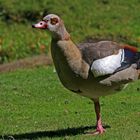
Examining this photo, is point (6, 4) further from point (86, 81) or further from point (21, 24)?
point (86, 81)

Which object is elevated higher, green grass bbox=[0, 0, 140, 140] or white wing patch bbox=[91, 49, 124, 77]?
white wing patch bbox=[91, 49, 124, 77]

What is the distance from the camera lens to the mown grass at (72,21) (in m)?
18.8

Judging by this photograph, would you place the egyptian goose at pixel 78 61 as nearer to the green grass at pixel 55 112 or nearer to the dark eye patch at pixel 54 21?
the dark eye patch at pixel 54 21

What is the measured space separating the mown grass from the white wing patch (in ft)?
Result: 31.5

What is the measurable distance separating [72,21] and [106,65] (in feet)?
43.9

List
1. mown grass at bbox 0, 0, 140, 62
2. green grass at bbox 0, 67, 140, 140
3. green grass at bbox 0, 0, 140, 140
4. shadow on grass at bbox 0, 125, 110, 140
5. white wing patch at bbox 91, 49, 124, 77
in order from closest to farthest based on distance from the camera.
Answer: white wing patch at bbox 91, 49, 124, 77
shadow on grass at bbox 0, 125, 110, 140
green grass at bbox 0, 67, 140, 140
green grass at bbox 0, 0, 140, 140
mown grass at bbox 0, 0, 140, 62

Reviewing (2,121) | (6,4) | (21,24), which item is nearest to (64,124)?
(2,121)

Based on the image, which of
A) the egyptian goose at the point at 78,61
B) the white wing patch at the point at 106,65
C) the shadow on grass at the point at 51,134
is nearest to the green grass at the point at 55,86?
the shadow on grass at the point at 51,134

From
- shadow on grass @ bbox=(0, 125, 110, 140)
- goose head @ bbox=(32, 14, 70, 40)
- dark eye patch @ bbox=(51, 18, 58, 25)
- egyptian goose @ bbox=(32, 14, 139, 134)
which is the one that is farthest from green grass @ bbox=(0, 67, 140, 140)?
dark eye patch @ bbox=(51, 18, 58, 25)

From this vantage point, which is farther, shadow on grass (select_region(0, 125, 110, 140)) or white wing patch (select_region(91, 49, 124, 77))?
shadow on grass (select_region(0, 125, 110, 140))

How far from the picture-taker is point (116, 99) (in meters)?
12.0

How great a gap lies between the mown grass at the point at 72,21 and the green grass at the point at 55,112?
14.5 feet

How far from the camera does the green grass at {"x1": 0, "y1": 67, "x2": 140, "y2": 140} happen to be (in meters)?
9.02

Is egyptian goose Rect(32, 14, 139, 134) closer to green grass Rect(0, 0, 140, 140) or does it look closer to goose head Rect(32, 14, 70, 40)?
goose head Rect(32, 14, 70, 40)
